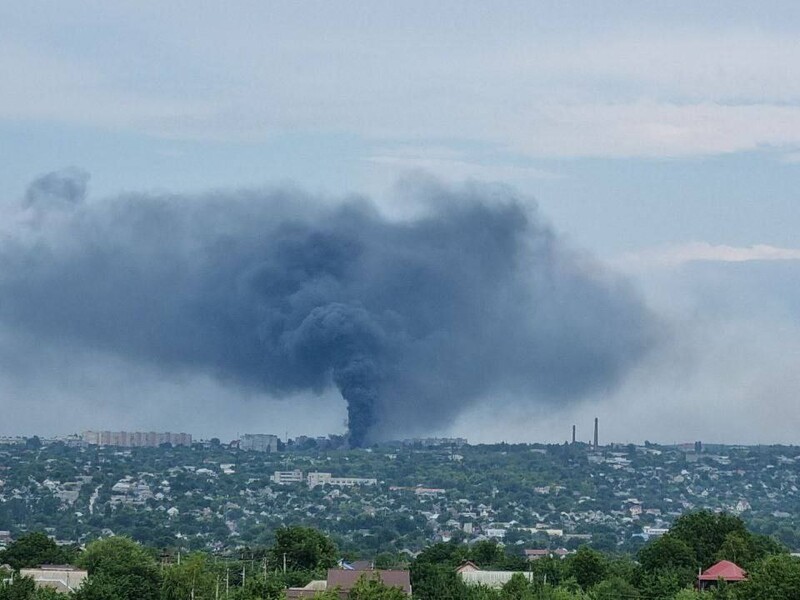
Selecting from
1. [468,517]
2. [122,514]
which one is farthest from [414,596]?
[468,517]

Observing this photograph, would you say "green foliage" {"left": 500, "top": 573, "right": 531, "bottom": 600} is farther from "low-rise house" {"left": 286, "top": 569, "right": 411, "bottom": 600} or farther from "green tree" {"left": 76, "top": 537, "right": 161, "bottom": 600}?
"green tree" {"left": 76, "top": 537, "right": 161, "bottom": 600}

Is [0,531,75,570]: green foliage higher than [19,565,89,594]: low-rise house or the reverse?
higher

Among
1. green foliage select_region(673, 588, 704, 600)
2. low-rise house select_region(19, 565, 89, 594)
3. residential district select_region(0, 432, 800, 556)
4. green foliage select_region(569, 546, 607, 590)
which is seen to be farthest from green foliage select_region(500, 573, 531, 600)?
residential district select_region(0, 432, 800, 556)

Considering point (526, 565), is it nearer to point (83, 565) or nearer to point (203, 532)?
point (83, 565)

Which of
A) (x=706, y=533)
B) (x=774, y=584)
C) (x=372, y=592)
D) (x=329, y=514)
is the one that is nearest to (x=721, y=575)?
(x=706, y=533)

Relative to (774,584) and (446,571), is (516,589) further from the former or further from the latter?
(774,584)

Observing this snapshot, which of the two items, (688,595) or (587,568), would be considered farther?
(587,568)
